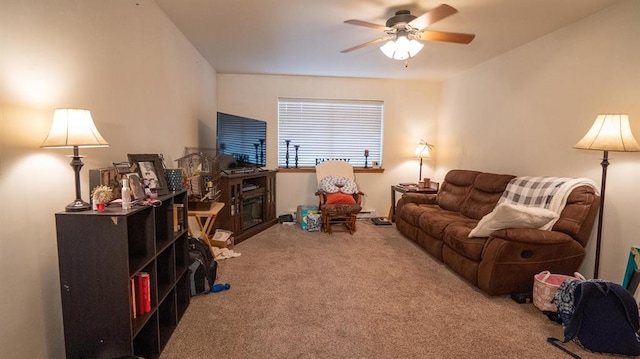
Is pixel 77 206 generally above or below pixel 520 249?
above

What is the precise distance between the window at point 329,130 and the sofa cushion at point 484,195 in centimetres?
185

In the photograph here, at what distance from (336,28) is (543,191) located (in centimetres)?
243

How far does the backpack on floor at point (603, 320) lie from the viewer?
184 cm

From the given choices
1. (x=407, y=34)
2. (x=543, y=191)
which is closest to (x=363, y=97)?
(x=407, y=34)

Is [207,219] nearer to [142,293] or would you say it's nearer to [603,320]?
[142,293]

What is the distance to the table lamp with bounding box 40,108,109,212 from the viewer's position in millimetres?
1313

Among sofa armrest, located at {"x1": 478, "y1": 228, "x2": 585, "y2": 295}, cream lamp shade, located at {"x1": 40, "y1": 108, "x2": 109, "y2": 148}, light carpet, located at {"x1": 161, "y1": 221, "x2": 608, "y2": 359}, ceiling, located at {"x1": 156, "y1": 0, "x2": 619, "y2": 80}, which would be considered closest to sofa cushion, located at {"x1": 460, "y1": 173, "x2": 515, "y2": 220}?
light carpet, located at {"x1": 161, "y1": 221, "x2": 608, "y2": 359}

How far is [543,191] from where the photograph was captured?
2797 mm

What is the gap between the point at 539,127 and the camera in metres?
3.21

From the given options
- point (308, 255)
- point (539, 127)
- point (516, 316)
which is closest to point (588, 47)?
point (539, 127)

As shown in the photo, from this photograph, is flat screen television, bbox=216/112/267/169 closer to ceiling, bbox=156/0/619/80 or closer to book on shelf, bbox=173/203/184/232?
ceiling, bbox=156/0/619/80

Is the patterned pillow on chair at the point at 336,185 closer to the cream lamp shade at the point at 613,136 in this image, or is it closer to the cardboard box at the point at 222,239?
the cardboard box at the point at 222,239

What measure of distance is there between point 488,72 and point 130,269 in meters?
4.37

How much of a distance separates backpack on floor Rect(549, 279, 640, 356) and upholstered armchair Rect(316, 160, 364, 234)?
104 inches
